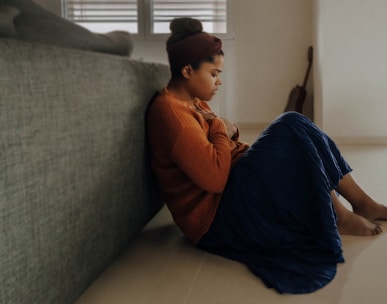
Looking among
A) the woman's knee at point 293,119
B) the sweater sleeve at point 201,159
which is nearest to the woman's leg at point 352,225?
the woman's knee at point 293,119

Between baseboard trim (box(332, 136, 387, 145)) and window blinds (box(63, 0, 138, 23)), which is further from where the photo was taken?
window blinds (box(63, 0, 138, 23))

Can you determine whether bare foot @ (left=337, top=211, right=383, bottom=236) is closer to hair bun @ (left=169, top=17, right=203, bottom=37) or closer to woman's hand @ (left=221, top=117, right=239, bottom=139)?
woman's hand @ (left=221, top=117, right=239, bottom=139)

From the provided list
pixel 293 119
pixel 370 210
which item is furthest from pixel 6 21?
pixel 370 210

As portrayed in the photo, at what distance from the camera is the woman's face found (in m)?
1.50

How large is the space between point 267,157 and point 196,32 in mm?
473

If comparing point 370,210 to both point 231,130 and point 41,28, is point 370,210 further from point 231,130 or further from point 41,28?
point 41,28

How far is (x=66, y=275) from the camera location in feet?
3.36

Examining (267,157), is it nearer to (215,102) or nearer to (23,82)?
(23,82)

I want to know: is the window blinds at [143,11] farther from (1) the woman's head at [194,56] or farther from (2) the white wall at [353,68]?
(1) the woman's head at [194,56]

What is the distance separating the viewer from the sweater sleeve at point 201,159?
132 centimetres

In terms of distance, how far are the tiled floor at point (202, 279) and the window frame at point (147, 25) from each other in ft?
11.7

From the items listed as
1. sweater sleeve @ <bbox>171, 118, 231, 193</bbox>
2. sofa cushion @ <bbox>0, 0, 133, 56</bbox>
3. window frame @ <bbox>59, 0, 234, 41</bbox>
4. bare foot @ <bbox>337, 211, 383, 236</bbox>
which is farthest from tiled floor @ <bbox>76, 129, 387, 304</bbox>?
window frame @ <bbox>59, 0, 234, 41</bbox>

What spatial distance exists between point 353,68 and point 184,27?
9.27 ft

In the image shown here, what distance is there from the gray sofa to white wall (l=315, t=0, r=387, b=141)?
2899 mm
